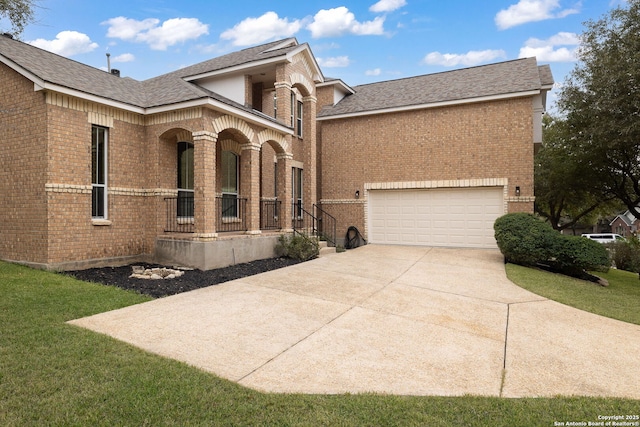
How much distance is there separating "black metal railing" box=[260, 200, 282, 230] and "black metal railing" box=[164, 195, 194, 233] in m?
3.01

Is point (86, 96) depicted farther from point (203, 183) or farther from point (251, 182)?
point (251, 182)

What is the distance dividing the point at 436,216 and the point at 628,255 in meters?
8.21

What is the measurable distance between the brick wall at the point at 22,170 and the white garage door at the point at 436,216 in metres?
11.1

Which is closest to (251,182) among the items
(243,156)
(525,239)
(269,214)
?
(243,156)

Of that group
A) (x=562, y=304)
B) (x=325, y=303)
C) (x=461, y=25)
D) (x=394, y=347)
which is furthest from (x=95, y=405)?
(x=461, y=25)

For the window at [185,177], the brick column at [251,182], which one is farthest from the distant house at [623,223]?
the window at [185,177]

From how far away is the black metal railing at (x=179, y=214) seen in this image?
10.3 m

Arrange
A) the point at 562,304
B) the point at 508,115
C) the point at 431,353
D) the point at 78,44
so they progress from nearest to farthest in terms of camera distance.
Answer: the point at 431,353 → the point at 562,304 → the point at 508,115 → the point at 78,44

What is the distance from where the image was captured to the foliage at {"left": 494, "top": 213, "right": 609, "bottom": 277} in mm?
10298

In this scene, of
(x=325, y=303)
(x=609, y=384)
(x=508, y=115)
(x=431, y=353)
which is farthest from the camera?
(x=508, y=115)

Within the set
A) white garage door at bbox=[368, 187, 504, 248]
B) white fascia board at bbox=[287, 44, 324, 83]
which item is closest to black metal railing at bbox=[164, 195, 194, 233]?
white fascia board at bbox=[287, 44, 324, 83]

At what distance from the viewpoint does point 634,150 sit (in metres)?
15.7

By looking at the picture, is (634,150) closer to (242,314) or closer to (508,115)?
(508,115)

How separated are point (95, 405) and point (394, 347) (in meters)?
3.13
